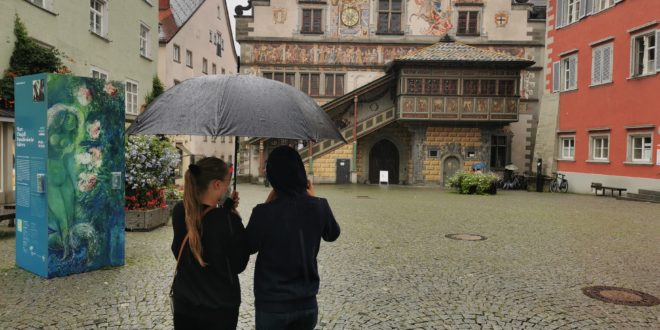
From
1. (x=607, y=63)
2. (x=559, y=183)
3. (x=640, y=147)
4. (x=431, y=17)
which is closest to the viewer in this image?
(x=640, y=147)

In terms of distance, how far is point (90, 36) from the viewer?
60.3 feet

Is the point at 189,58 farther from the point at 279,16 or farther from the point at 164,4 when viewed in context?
the point at 279,16

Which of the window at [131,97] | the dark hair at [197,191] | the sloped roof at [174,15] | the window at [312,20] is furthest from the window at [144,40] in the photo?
the dark hair at [197,191]

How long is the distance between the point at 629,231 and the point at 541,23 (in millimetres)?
24845

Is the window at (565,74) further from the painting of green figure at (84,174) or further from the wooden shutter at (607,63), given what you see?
the painting of green figure at (84,174)

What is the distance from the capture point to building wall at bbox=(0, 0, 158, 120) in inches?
564

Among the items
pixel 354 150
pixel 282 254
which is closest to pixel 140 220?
pixel 282 254

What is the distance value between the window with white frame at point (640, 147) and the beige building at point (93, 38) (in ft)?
63.2

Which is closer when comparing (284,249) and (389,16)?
(284,249)

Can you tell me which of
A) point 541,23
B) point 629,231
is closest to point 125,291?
point 629,231

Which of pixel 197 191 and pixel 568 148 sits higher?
pixel 568 148

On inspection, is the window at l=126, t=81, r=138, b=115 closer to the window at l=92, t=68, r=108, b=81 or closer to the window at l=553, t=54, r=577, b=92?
the window at l=92, t=68, r=108, b=81

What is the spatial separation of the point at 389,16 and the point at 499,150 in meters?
10.8

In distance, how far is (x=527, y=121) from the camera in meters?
32.7
